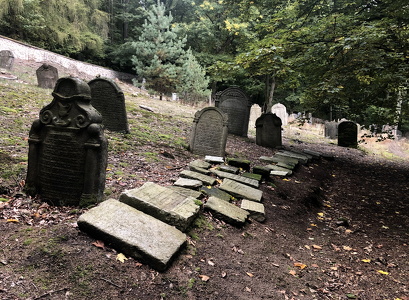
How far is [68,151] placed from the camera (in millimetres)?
3029

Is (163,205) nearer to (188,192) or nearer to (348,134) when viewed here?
(188,192)

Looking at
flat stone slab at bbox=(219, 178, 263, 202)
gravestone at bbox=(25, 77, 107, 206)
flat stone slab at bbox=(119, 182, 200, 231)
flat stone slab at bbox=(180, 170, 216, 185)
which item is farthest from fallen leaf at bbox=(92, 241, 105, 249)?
flat stone slab at bbox=(219, 178, 263, 202)

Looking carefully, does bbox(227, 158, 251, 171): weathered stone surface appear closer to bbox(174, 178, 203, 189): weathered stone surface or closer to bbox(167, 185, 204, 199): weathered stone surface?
bbox(174, 178, 203, 189): weathered stone surface

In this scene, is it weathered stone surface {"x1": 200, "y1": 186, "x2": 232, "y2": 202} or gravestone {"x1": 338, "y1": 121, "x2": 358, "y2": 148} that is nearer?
weathered stone surface {"x1": 200, "y1": 186, "x2": 232, "y2": 202}

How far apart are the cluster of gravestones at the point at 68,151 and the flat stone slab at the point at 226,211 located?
148 centimetres

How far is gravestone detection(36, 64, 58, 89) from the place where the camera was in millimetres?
11484

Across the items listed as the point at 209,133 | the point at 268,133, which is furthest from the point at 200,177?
the point at 268,133

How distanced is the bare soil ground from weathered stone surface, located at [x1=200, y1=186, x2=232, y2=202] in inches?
23.0

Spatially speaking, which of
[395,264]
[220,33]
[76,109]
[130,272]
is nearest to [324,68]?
[395,264]

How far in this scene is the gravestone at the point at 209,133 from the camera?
6.94m

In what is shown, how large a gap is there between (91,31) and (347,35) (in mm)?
30772

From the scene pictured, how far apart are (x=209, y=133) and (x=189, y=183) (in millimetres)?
3127

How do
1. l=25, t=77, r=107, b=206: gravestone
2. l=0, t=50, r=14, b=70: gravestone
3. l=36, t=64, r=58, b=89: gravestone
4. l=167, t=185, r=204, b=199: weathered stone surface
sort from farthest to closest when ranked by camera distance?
1. l=0, t=50, r=14, b=70: gravestone
2. l=36, t=64, r=58, b=89: gravestone
3. l=167, t=185, r=204, b=199: weathered stone surface
4. l=25, t=77, r=107, b=206: gravestone

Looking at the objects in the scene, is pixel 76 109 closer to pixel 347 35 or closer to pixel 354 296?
pixel 354 296
